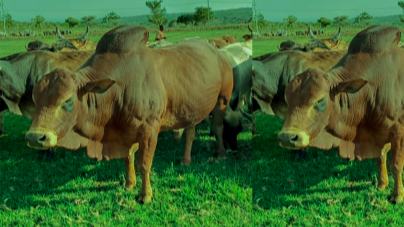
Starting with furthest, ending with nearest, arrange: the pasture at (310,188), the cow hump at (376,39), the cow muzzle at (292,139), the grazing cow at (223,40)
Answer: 1. the grazing cow at (223,40)
2. the pasture at (310,188)
3. the cow hump at (376,39)
4. the cow muzzle at (292,139)

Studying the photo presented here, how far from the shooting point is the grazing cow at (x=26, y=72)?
380cm

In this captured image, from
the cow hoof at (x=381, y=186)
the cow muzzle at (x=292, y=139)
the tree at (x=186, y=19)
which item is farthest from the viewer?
the tree at (x=186, y=19)

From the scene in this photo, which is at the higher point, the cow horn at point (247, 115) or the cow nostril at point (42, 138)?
the cow nostril at point (42, 138)

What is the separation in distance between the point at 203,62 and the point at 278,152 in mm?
1452

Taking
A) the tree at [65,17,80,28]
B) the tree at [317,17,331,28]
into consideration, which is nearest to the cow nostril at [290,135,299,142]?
the tree at [317,17,331,28]

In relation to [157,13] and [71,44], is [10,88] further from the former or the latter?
[157,13]

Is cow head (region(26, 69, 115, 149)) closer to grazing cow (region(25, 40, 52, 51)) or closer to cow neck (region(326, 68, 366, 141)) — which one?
grazing cow (region(25, 40, 52, 51))

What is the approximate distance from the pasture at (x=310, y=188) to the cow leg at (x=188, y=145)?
0.81 m

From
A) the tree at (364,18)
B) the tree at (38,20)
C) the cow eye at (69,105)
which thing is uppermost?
the tree at (38,20)

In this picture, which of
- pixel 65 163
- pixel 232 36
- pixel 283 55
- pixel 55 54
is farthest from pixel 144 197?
pixel 232 36

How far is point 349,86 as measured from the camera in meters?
3.38

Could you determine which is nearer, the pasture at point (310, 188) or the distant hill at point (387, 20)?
the distant hill at point (387, 20)

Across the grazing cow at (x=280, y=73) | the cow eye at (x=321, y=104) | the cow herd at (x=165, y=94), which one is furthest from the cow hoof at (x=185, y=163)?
the cow eye at (x=321, y=104)

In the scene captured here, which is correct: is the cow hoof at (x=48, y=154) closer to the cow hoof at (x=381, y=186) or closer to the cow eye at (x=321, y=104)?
the cow eye at (x=321, y=104)
